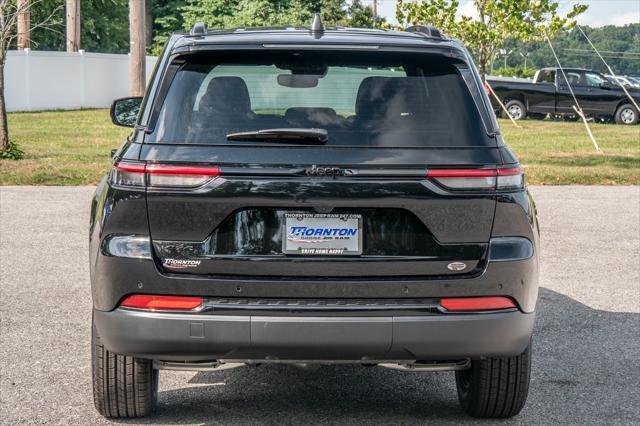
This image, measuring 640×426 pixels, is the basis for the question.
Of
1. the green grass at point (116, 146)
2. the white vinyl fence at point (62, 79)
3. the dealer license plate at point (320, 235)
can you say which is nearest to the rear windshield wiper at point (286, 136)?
the dealer license plate at point (320, 235)

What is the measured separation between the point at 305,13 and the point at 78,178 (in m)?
48.8

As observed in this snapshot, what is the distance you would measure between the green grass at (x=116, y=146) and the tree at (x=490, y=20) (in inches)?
133

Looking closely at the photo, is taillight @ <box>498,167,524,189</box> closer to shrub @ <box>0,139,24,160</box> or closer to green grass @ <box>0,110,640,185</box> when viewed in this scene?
green grass @ <box>0,110,640,185</box>

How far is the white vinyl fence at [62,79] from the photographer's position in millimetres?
35094

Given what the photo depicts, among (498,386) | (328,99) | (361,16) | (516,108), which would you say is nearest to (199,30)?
(328,99)

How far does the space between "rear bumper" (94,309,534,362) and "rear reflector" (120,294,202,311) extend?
28 mm

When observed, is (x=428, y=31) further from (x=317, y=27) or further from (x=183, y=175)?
(x=183, y=175)

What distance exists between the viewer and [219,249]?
4293 millimetres

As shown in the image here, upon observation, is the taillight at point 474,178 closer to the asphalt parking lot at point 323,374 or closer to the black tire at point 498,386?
the black tire at point 498,386

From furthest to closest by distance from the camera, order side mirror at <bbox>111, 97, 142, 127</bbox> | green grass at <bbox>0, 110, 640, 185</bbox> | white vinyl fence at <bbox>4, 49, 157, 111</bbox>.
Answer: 1. white vinyl fence at <bbox>4, 49, 157, 111</bbox>
2. green grass at <bbox>0, 110, 640, 185</bbox>
3. side mirror at <bbox>111, 97, 142, 127</bbox>

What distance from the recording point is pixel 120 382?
15.7ft

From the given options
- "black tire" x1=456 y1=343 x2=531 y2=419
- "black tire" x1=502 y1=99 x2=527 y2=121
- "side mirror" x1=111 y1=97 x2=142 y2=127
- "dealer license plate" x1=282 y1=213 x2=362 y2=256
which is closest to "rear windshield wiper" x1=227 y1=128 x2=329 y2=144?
"dealer license plate" x1=282 y1=213 x2=362 y2=256

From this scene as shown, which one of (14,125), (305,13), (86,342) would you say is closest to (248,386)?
(86,342)

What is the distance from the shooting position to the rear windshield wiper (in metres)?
4.32
